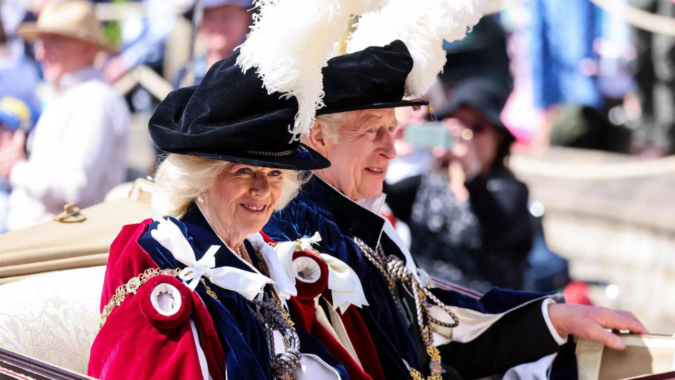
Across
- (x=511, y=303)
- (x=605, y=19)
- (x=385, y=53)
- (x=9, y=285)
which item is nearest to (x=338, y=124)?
(x=385, y=53)

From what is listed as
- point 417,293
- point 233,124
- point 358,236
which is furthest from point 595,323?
point 233,124

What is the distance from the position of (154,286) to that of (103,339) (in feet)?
0.55

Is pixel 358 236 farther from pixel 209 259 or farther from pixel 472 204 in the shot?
pixel 472 204

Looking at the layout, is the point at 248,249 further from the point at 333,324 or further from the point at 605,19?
the point at 605,19

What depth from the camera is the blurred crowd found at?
4.21m

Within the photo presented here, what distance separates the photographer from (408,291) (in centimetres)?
259

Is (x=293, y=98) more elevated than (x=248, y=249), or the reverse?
(x=293, y=98)

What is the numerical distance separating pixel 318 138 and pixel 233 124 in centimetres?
70

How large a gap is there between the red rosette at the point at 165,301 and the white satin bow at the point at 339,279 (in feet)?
1.50

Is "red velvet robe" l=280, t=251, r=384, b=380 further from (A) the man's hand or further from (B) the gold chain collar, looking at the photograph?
(A) the man's hand

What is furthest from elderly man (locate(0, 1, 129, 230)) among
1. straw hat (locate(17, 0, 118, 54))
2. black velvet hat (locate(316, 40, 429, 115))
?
black velvet hat (locate(316, 40, 429, 115))

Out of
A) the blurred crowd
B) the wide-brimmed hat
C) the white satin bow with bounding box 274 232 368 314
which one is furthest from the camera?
the wide-brimmed hat

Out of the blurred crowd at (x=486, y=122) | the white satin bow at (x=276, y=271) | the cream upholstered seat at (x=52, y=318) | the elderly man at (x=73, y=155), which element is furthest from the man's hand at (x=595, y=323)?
the elderly man at (x=73, y=155)

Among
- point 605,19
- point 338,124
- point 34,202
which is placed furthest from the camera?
point 605,19
